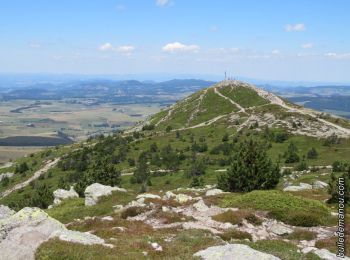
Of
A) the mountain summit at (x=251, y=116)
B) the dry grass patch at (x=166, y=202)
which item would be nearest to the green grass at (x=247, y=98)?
the mountain summit at (x=251, y=116)

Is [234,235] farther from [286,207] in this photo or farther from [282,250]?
[286,207]

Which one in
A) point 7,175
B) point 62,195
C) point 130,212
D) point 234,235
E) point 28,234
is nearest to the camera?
point 28,234

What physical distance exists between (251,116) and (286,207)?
413 ft

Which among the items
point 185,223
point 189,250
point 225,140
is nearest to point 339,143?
point 225,140

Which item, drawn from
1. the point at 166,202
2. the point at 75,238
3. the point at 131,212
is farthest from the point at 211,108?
the point at 75,238

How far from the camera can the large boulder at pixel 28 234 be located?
19812 mm

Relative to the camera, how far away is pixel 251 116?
159 m

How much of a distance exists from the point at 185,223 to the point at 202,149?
303 ft

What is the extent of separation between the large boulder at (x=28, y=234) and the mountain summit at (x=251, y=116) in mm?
110271

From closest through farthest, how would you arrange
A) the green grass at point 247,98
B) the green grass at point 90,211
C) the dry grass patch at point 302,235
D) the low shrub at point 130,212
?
the dry grass patch at point 302,235 → the low shrub at point 130,212 → the green grass at point 90,211 → the green grass at point 247,98

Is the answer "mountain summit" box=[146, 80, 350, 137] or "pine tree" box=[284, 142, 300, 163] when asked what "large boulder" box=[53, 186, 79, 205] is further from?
"mountain summit" box=[146, 80, 350, 137]

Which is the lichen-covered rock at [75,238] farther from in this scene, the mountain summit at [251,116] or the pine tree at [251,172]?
the mountain summit at [251,116]

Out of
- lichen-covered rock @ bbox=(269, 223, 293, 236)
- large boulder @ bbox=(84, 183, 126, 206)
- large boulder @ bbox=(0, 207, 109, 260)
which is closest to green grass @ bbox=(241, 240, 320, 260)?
lichen-covered rock @ bbox=(269, 223, 293, 236)

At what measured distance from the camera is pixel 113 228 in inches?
1123
